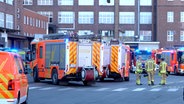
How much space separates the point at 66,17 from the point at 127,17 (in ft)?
34.9

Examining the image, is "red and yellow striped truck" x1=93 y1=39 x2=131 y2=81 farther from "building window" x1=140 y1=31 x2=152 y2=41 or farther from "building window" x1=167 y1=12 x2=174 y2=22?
"building window" x1=140 y1=31 x2=152 y2=41

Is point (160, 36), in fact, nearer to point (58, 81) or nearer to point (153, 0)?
point (153, 0)

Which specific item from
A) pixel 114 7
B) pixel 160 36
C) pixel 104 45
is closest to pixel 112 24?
pixel 114 7

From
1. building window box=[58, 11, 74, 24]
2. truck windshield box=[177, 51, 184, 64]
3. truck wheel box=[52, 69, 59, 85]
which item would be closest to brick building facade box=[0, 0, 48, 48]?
building window box=[58, 11, 74, 24]

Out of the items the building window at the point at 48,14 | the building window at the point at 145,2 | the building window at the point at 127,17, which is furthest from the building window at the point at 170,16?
the building window at the point at 48,14

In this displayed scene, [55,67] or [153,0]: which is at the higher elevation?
[153,0]

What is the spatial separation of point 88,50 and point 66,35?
1.53 meters

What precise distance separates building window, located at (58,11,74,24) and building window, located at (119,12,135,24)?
8.55 metres

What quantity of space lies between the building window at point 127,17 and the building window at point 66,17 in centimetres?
855

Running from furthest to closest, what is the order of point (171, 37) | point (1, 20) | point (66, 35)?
point (171, 37)
point (1, 20)
point (66, 35)

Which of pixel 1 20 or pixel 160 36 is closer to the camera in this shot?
pixel 1 20

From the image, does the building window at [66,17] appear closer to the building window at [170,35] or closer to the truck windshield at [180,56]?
the building window at [170,35]

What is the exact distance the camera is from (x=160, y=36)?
306 feet

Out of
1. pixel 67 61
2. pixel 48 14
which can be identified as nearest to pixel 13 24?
pixel 48 14
